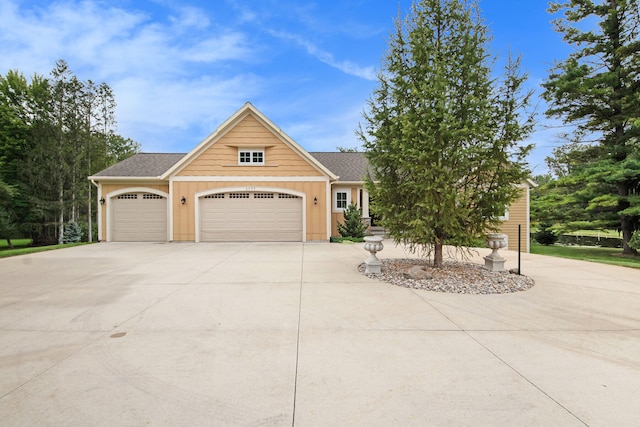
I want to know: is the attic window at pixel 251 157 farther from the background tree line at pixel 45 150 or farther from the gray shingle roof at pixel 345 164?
the background tree line at pixel 45 150

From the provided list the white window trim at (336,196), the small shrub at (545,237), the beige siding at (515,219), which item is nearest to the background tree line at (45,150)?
the white window trim at (336,196)

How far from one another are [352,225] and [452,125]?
28.2 ft

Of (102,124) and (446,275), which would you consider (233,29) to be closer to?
(446,275)

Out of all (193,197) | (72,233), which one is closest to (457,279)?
(193,197)

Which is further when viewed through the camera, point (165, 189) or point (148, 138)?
point (148, 138)

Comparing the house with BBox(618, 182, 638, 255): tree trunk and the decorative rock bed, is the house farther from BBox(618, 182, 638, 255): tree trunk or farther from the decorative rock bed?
BBox(618, 182, 638, 255): tree trunk

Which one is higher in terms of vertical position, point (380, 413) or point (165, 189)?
point (165, 189)

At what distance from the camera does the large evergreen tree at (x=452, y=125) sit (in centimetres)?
575

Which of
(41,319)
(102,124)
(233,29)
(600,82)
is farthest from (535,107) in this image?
(102,124)

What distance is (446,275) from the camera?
20.6 ft

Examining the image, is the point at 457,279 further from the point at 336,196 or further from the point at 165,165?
the point at 165,165

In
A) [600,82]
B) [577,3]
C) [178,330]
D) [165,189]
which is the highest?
[577,3]

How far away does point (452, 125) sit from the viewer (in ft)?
18.5

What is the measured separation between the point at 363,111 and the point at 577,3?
14.8 meters
